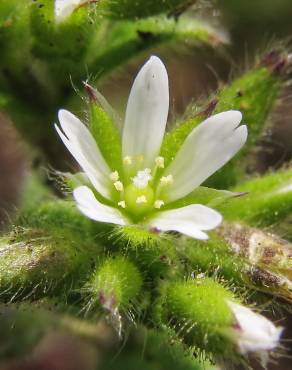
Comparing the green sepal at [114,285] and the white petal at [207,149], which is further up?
the white petal at [207,149]

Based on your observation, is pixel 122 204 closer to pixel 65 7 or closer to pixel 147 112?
pixel 147 112

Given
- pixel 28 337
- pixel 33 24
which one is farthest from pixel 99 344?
pixel 33 24

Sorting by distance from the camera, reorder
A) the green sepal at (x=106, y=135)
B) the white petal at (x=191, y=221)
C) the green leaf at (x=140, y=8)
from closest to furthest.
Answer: the white petal at (x=191, y=221), the green sepal at (x=106, y=135), the green leaf at (x=140, y=8)

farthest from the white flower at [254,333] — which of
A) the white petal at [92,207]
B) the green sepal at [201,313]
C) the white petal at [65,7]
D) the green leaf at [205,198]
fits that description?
the white petal at [65,7]

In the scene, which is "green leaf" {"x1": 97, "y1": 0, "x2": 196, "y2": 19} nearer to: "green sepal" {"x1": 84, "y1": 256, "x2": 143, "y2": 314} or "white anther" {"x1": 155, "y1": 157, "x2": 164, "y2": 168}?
"white anther" {"x1": 155, "y1": 157, "x2": 164, "y2": 168}

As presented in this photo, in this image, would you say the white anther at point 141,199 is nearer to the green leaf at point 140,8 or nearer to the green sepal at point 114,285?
the green sepal at point 114,285

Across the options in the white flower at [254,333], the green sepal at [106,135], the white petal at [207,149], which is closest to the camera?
the white flower at [254,333]

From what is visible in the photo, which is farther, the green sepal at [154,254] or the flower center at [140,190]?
the flower center at [140,190]
